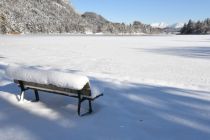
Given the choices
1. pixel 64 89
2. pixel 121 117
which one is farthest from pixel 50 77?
pixel 121 117

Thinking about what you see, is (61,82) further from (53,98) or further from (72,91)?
(53,98)

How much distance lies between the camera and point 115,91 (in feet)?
25.1

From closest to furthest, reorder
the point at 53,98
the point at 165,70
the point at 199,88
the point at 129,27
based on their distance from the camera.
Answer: the point at 53,98, the point at 199,88, the point at 165,70, the point at 129,27

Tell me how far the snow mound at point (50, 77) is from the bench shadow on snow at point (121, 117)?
66cm

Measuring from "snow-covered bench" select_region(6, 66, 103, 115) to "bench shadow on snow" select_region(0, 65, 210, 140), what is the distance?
0.43m

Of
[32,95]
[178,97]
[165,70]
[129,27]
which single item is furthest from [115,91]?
[129,27]

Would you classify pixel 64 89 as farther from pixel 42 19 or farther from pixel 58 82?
pixel 42 19

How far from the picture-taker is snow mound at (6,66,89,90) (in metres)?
5.51

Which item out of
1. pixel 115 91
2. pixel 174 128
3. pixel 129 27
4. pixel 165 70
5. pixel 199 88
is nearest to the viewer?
pixel 174 128

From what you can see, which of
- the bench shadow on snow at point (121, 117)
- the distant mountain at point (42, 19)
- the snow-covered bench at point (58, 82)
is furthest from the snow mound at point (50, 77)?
the distant mountain at point (42, 19)

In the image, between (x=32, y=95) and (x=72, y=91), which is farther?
(x=32, y=95)

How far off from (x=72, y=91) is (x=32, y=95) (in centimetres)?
179

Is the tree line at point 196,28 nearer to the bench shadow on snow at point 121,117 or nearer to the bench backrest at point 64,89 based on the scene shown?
the bench shadow on snow at point 121,117

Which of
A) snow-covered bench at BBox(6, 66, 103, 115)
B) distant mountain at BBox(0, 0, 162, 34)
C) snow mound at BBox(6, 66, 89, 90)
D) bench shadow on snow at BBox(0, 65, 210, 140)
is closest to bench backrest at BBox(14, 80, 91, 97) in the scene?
snow-covered bench at BBox(6, 66, 103, 115)
